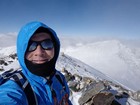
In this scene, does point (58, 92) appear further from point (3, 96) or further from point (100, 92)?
point (100, 92)

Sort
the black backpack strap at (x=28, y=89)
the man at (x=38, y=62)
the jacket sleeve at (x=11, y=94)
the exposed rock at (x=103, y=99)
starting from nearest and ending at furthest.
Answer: the jacket sleeve at (x=11, y=94) < the black backpack strap at (x=28, y=89) < the man at (x=38, y=62) < the exposed rock at (x=103, y=99)

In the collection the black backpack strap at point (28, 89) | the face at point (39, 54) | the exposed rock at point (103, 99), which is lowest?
the exposed rock at point (103, 99)

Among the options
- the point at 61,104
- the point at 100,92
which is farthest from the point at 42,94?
the point at 100,92

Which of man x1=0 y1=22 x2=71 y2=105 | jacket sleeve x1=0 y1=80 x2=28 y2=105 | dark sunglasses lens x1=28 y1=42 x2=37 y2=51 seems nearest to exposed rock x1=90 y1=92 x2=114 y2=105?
man x1=0 y1=22 x2=71 y2=105

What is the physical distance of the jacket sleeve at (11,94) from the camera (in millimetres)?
2119

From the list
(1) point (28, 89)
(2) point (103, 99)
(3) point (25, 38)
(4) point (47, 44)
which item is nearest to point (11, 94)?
(1) point (28, 89)

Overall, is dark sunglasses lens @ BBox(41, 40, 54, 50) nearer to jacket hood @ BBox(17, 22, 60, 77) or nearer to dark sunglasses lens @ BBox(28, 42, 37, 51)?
dark sunglasses lens @ BBox(28, 42, 37, 51)

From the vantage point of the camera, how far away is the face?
280cm

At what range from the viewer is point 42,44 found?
9.34 feet

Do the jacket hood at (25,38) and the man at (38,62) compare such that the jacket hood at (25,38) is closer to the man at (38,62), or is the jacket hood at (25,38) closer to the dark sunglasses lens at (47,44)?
the man at (38,62)

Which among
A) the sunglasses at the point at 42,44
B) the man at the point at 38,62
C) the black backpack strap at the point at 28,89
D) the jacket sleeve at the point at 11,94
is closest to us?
the jacket sleeve at the point at 11,94

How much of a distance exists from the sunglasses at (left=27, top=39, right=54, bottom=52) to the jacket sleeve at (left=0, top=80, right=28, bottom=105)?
0.56 m

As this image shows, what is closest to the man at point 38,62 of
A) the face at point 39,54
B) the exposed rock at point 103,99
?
the face at point 39,54

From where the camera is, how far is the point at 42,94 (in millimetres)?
2668
